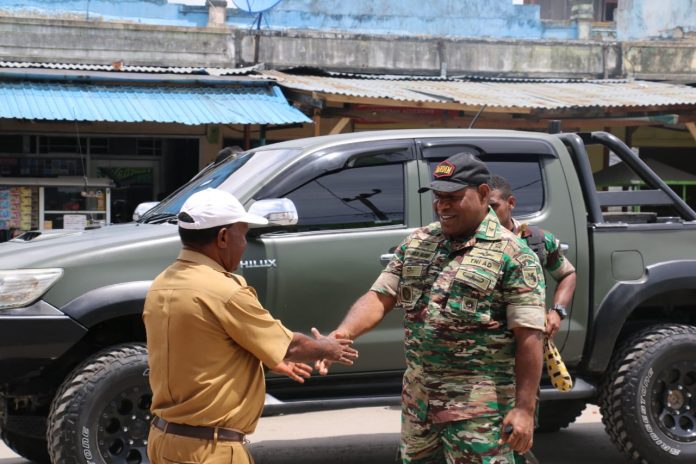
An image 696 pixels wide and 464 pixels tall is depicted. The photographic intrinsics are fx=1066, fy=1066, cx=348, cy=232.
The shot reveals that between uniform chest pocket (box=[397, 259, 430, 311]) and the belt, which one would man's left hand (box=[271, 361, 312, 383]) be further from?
uniform chest pocket (box=[397, 259, 430, 311])

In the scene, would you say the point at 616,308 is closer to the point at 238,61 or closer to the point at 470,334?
the point at 470,334

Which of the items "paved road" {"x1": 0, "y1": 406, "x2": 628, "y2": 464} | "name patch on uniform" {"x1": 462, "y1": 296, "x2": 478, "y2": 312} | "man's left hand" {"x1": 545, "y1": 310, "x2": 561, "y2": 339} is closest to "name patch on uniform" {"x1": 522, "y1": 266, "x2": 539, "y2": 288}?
"name patch on uniform" {"x1": 462, "y1": 296, "x2": 478, "y2": 312}

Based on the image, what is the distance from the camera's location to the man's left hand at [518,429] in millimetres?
3838

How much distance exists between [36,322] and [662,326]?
3.45 meters

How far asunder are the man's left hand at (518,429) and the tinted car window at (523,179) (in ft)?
7.56

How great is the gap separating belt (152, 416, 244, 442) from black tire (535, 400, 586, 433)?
4.01 m

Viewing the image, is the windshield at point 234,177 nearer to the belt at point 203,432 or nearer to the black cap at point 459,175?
the black cap at point 459,175

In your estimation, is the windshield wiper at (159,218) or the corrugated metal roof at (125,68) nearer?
the windshield wiper at (159,218)

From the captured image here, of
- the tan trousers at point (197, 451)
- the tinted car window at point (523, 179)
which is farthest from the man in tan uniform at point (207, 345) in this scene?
the tinted car window at point (523, 179)

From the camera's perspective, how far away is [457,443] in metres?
3.90

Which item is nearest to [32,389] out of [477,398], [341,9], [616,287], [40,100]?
[477,398]

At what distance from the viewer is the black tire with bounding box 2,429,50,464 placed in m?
6.03

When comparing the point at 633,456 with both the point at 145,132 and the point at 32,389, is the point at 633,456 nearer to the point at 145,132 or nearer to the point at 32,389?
the point at 32,389

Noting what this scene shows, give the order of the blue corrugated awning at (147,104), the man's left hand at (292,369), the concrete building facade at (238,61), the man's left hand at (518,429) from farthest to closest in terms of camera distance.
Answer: the concrete building facade at (238,61), the blue corrugated awning at (147,104), the man's left hand at (518,429), the man's left hand at (292,369)
